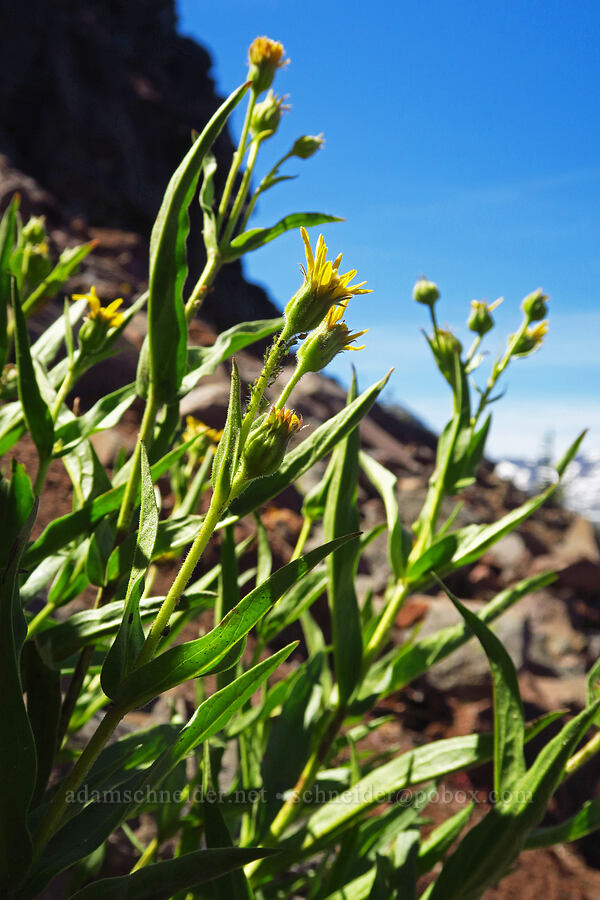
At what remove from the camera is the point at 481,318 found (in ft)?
3.79

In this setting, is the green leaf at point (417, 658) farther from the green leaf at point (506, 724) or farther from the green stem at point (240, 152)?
the green stem at point (240, 152)

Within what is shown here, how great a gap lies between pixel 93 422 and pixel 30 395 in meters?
0.16

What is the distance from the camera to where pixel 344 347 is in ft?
1.86

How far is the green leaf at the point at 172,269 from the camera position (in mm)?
721

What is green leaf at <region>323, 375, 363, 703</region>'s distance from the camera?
964 millimetres

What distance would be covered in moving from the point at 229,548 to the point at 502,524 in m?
0.41

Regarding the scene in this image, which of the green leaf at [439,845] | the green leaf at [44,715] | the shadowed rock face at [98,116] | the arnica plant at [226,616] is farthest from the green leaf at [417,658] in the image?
the shadowed rock face at [98,116]

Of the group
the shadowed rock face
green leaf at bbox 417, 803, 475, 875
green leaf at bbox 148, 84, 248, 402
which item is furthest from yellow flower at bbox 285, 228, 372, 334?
the shadowed rock face

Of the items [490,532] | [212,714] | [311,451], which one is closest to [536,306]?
[490,532]

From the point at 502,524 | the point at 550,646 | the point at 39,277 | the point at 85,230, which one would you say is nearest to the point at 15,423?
the point at 39,277

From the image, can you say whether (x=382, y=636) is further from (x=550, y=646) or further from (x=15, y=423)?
(x=550, y=646)

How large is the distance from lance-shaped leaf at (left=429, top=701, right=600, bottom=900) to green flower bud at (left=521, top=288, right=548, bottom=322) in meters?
0.66

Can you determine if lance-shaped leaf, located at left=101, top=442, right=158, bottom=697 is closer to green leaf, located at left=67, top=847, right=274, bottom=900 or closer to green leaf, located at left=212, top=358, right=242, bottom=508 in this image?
green leaf, located at left=212, top=358, right=242, bottom=508

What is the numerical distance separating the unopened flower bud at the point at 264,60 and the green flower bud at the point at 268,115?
32 millimetres
